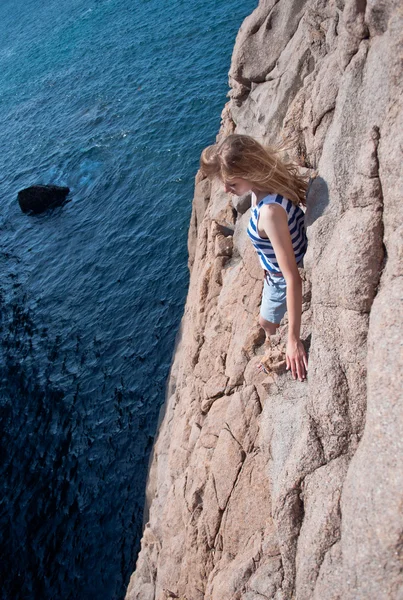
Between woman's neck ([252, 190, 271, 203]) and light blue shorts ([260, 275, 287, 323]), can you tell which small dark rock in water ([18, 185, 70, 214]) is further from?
woman's neck ([252, 190, 271, 203])

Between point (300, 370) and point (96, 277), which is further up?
point (96, 277)

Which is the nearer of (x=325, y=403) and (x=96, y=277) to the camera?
(x=325, y=403)

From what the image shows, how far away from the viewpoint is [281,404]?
9156mm

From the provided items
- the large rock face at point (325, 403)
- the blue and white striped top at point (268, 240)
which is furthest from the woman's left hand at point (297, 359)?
the blue and white striped top at point (268, 240)

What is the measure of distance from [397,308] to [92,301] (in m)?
25.7

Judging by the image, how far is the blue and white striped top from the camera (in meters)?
7.35

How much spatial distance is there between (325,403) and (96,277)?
2587 cm

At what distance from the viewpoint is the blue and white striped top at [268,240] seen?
7348 millimetres

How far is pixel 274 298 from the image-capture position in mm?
8984

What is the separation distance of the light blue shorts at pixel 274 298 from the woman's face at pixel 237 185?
1551mm

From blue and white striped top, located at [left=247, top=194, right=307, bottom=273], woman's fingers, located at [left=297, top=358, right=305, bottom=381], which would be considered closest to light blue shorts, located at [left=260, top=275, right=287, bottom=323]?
blue and white striped top, located at [left=247, top=194, right=307, bottom=273]

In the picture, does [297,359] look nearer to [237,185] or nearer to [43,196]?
[237,185]

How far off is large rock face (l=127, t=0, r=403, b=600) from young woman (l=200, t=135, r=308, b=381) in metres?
0.63

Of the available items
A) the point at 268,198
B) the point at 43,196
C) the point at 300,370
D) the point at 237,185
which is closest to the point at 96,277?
the point at 43,196
